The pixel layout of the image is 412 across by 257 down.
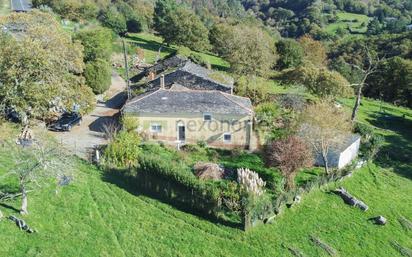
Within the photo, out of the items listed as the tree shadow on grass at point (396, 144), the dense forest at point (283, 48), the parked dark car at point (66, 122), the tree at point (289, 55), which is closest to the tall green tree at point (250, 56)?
the dense forest at point (283, 48)

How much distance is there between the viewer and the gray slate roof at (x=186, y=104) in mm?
38406

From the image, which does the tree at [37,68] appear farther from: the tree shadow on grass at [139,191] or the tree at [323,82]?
the tree at [323,82]

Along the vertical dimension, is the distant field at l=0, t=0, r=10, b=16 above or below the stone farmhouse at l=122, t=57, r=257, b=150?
above

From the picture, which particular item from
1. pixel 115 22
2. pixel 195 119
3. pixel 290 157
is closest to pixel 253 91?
pixel 195 119

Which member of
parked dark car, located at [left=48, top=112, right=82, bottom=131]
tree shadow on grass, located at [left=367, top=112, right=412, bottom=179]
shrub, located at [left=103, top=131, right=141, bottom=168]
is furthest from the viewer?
tree shadow on grass, located at [left=367, top=112, right=412, bottom=179]

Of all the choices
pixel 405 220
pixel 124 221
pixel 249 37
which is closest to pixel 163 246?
pixel 124 221

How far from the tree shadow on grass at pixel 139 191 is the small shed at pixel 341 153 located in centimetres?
1255

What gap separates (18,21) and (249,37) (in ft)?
105

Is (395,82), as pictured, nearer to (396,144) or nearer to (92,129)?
(396,144)

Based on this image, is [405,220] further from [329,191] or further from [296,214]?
[296,214]

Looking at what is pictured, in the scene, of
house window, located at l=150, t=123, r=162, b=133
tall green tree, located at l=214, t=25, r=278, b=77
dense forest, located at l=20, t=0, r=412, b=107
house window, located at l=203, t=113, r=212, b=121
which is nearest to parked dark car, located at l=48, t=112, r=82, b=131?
house window, located at l=150, t=123, r=162, b=133

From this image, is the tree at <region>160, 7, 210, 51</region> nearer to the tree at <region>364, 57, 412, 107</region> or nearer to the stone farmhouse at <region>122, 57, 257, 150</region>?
the tree at <region>364, 57, 412, 107</region>

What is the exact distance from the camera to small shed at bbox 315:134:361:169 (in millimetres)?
36344

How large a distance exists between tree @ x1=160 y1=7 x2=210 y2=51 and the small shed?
169 ft
